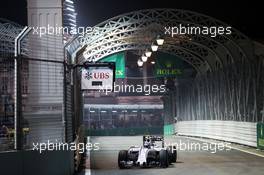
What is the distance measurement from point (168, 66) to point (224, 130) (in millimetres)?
5957

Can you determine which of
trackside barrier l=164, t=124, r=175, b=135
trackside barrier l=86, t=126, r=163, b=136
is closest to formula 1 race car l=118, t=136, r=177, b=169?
trackside barrier l=164, t=124, r=175, b=135

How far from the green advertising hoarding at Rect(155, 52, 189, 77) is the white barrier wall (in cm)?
382

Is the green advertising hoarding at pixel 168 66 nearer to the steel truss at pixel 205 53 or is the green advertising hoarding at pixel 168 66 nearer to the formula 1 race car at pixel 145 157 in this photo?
the steel truss at pixel 205 53

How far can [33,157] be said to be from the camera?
11.3 meters

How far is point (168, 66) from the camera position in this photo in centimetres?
3344

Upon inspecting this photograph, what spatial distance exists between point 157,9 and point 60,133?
52.4 feet

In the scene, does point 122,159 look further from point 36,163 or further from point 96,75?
point 36,163

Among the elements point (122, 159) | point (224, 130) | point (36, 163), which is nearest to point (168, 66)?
point (224, 130)

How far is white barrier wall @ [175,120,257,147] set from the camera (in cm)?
2453

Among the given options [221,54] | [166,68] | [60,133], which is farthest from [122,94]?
[60,133]

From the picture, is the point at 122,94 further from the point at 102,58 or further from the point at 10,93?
the point at 10,93

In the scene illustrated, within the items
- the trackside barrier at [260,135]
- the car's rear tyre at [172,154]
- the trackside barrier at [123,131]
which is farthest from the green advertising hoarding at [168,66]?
the trackside barrier at [123,131]

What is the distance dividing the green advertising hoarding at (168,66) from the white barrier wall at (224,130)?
12.5 feet

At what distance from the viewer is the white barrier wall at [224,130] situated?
24.5 meters
